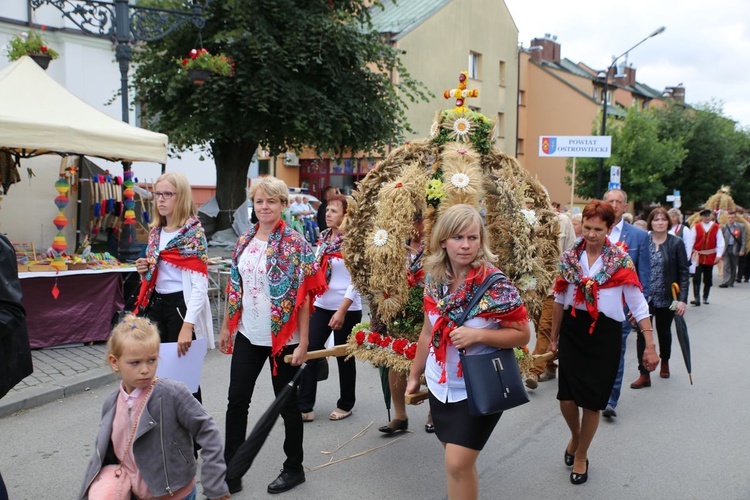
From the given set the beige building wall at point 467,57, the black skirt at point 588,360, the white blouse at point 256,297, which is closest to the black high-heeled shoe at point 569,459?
the black skirt at point 588,360

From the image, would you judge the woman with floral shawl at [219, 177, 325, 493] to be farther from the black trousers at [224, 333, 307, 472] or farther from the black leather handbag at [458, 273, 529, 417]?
the black leather handbag at [458, 273, 529, 417]

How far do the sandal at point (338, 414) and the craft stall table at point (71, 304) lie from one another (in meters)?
3.64

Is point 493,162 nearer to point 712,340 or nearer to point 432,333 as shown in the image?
point 432,333

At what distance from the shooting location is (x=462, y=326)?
3059mm

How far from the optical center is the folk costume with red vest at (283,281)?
3975 millimetres

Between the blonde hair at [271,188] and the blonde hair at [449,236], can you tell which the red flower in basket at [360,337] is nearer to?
the blonde hair at [271,188]

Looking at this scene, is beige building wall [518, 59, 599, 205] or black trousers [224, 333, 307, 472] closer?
black trousers [224, 333, 307, 472]

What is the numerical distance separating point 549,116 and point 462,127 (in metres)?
38.0

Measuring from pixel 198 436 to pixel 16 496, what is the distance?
6.80 feet

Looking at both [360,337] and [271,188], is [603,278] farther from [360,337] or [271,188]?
[271,188]

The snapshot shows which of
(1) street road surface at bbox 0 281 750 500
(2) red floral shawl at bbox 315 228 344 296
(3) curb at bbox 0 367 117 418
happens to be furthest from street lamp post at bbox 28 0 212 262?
(2) red floral shawl at bbox 315 228 344 296

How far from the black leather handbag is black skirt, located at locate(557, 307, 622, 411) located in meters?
1.46

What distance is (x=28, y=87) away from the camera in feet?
27.6

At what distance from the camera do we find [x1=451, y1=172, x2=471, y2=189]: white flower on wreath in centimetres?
439
